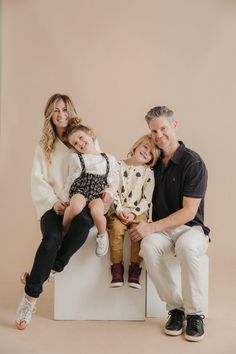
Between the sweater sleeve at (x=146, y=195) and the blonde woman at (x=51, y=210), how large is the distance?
0.97 ft

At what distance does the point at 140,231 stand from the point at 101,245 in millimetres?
220

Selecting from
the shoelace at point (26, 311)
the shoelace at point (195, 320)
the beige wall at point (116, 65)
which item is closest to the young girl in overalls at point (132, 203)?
the shoelace at point (195, 320)

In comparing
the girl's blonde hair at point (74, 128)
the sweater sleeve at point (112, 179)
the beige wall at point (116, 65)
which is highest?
the beige wall at point (116, 65)

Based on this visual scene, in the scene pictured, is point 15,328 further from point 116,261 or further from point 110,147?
point 110,147

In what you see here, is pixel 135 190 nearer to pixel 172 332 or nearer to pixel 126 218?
pixel 126 218

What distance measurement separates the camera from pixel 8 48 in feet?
15.8

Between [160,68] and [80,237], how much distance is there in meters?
2.03

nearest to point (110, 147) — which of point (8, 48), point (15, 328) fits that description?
point (8, 48)

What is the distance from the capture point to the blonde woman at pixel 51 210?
10.5 feet

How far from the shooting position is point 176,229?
132 inches

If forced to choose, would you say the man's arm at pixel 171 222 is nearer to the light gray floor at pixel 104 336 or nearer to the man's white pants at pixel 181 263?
the man's white pants at pixel 181 263

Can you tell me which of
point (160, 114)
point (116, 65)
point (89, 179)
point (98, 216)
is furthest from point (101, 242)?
point (116, 65)

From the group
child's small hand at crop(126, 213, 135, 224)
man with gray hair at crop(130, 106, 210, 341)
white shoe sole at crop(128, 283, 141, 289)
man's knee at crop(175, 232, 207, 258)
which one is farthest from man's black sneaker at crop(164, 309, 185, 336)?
child's small hand at crop(126, 213, 135, 224)

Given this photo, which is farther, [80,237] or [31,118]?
[31,118]
